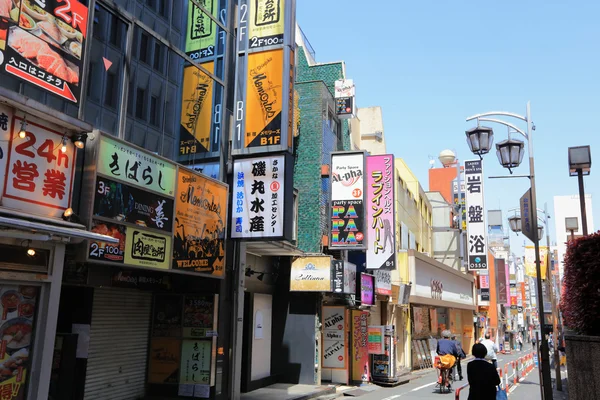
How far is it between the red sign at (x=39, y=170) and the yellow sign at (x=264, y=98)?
5.49 metres

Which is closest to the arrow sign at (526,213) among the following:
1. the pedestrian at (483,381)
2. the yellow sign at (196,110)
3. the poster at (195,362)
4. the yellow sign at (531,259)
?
the pedestrian at (483,381)

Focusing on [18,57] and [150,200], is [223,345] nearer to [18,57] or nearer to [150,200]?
[150,200]

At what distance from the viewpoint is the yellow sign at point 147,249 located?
10.3 meters

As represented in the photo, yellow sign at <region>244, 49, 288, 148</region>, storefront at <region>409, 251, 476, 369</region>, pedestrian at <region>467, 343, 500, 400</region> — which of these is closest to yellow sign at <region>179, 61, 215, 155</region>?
yellow sign at <region>244, 49, 288, 148</region>

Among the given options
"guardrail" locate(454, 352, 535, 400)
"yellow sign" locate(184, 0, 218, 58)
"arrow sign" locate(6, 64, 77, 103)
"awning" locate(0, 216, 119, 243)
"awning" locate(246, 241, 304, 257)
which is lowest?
"guardrail" locate(454, 352, 535, 400)

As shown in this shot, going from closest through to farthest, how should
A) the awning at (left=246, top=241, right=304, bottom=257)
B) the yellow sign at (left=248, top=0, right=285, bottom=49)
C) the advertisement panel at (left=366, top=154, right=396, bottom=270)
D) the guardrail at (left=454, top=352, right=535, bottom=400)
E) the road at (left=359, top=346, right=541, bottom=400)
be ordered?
1. the yellow sign at (left=248, top=0, right=285, bottom=49)
2. the awning at (left=246, top=241, right=304, bottom=257)
3. the road at (left=359, top=346, right=541, bottom=400)
4. the guardrail at (left=454, top=352, right=535, bottom=400)
5. the advertisement panel at (left=366, top=154, right=396, bottom=270)

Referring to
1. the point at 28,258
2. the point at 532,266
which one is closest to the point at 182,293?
the point at 28,258

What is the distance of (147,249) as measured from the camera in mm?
10789

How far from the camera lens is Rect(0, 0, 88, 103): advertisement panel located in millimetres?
8305

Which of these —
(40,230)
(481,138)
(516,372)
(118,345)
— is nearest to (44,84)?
(40,230)

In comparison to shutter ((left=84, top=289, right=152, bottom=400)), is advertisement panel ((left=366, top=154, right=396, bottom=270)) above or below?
above

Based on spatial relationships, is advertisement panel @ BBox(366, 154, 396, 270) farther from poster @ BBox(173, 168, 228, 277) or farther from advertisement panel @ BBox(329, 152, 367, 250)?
poster @ BBox(173, 168, 228, 277)

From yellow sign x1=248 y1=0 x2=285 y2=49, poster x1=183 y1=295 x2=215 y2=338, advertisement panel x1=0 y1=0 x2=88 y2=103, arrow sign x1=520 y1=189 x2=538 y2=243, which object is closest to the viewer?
advertisement panel x1=0 y1=0 x2=88 y2=103

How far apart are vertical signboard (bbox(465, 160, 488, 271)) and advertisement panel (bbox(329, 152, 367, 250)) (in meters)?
24.0
